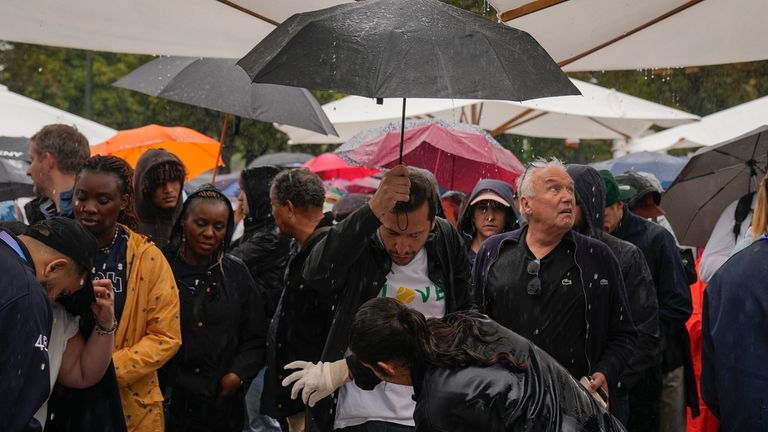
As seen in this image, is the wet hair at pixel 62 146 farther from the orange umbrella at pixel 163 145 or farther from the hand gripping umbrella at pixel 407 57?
the orange umbrella at pixel 163 145

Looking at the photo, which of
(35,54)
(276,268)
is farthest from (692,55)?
(35,54)

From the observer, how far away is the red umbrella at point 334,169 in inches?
607

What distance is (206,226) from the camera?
18.2 feet

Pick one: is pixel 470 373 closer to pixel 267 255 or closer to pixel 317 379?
pixel 317 379

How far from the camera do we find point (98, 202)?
499cm

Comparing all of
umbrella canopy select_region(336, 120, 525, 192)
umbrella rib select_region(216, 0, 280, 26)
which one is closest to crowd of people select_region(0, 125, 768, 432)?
umbrella rib select_region(216, 0, 280, 26)

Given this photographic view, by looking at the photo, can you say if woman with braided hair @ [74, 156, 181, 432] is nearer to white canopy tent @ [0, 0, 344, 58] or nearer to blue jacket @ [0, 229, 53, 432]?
blue jacket @ [0, 229, 53, 432]

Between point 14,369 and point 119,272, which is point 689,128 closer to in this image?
point 119,272

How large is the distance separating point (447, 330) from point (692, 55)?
3254mm

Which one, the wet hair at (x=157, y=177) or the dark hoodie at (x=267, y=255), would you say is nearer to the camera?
the wet hair at (x=157, y=177)

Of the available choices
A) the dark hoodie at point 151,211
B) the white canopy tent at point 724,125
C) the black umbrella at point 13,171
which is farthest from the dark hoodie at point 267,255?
the white canopy tent at point 724,125

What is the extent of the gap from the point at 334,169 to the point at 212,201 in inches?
405

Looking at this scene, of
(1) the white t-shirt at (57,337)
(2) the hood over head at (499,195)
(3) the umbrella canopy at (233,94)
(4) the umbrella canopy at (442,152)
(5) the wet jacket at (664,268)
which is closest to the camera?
(1) the white t-shirt at (57,337)

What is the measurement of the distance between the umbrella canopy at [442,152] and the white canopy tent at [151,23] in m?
3.30
